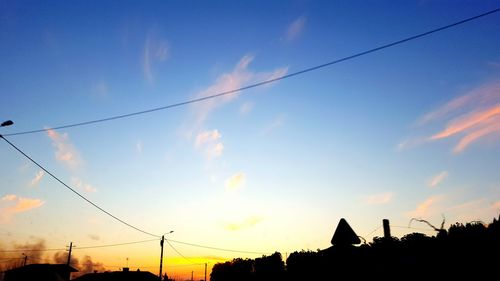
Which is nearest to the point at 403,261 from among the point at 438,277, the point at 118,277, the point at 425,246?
the point at 438,277

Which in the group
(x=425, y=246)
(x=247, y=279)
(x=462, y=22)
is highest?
(x=462, y=22)

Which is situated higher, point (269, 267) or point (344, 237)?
point (344, 237)

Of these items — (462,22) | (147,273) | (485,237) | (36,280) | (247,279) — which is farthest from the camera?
(247,279)

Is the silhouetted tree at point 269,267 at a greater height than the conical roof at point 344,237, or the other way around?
the conical roof at point 344,237

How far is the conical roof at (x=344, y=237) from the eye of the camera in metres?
5.69

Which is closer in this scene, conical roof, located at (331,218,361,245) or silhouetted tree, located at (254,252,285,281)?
conical roof, located at (331,218,361,245)

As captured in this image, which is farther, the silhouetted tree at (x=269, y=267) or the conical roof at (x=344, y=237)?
the silhouetted tree at (x=269, y=267)

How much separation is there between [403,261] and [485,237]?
3525mm

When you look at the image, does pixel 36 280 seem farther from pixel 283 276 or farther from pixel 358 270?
pixel 358 270

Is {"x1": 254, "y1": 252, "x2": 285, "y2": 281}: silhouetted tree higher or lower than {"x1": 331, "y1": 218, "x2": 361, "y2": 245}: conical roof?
lower

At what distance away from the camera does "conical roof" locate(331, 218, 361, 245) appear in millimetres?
5691

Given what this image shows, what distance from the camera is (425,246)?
1853 centimetres

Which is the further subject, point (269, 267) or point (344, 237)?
point (269, 267)

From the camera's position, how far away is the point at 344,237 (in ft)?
18.9
